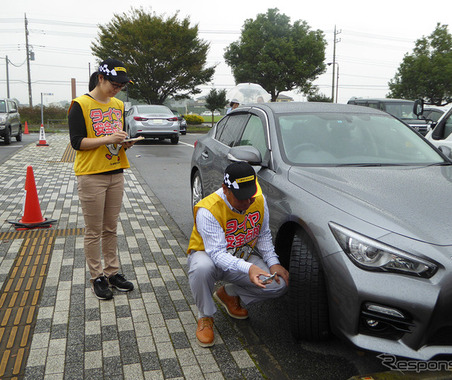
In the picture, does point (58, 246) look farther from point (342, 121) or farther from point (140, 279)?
point (342, 121)

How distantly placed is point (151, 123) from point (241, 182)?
1440 cm

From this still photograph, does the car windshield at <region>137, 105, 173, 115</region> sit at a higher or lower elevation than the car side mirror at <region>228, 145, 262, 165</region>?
higher

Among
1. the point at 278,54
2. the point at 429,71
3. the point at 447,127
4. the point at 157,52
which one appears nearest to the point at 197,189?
the point at 447,127

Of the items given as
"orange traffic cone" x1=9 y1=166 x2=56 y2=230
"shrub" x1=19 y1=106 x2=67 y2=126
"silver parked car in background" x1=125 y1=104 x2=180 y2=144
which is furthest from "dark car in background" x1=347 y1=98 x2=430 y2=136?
"shrub" x1=19 y1=106 x2=67 y2=126

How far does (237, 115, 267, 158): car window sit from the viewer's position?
393 centimetres

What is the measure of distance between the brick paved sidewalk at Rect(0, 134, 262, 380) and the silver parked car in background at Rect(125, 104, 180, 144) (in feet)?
36.4

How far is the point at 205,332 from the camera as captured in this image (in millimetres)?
2980

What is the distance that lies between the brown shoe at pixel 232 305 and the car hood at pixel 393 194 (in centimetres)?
99

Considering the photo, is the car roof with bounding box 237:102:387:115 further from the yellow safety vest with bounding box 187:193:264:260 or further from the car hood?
the yellow safety vest with bounding box 187:193:264:260

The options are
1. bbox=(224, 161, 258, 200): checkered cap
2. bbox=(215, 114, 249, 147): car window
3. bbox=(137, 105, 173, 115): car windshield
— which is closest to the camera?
bbox=(224, 161, 258, 200): checkered cap

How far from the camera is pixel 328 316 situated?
8.91ft

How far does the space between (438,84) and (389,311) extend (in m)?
40.1

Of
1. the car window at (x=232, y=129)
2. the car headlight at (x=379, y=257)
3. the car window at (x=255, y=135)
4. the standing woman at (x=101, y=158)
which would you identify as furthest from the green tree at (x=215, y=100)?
the car headlight at (x=379, y=257)

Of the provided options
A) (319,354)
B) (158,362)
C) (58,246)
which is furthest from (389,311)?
(58,246)
